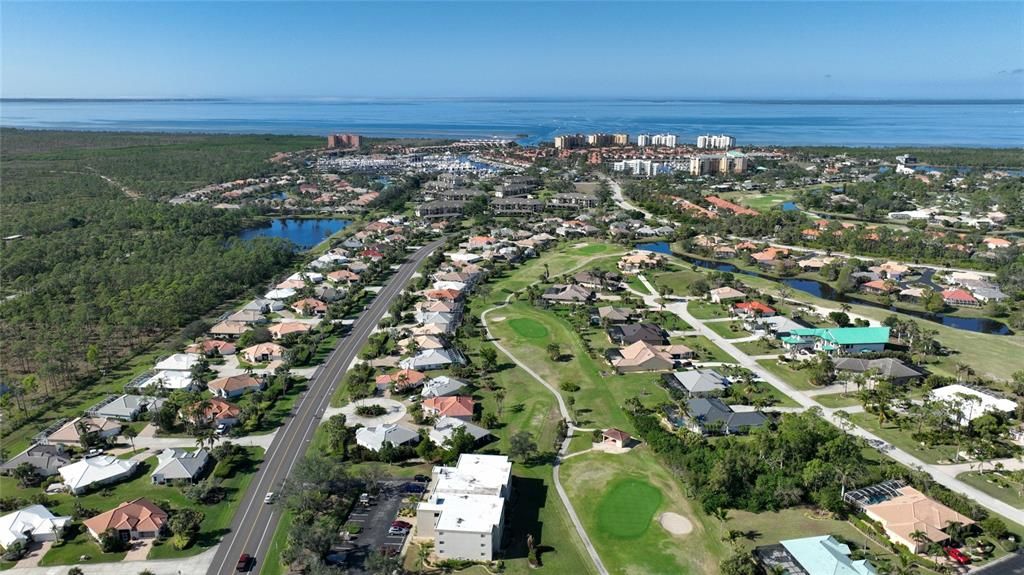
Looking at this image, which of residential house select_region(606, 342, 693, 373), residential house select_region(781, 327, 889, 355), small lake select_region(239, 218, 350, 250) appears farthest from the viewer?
small lake select_region(239, 218, 350, 250)

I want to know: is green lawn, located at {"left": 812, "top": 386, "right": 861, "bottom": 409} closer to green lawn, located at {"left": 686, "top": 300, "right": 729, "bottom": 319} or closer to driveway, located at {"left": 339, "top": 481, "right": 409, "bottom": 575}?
green lawn, located at {"left": 686, "top": 300, "right": 729, "bottom": 319}

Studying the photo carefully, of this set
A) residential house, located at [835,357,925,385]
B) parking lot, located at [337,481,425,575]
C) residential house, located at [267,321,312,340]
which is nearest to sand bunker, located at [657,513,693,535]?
parking lot, located at [337,481,425,575]

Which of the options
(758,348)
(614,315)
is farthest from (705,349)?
(614,315)

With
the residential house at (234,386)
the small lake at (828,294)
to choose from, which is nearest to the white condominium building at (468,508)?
the residential house at (234,386)

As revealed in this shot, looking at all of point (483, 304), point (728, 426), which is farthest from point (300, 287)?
point (728, 426)

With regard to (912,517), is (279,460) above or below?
below

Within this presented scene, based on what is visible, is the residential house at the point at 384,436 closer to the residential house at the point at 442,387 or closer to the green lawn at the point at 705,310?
the residential house at the point at 442,387

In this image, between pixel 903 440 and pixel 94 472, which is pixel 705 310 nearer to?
pixel 903 440
